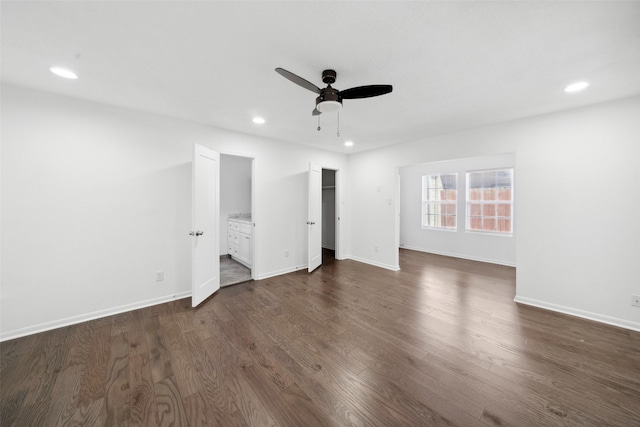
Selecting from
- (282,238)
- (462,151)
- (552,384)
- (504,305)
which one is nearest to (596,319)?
(504,305)

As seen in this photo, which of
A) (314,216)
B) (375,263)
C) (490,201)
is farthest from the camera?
(490,201)

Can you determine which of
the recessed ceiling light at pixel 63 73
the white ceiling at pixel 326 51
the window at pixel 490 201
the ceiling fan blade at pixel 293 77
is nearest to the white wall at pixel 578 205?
the white ceiling at pixel 326 51

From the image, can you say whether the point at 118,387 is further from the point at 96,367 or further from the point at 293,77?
the point at 293,77

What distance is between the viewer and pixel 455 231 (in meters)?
5.86

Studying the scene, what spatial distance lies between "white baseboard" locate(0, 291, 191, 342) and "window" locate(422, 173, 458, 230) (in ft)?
19.7

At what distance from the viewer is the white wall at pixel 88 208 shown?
237cm

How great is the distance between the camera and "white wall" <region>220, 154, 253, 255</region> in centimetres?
572

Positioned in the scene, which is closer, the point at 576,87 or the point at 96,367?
the point at 96,367

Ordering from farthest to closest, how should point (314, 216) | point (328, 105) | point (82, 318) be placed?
point (314, 216) → point (82, 318) → point (328, 105)

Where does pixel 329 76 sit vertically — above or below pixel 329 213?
above

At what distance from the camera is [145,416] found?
1.48 meters

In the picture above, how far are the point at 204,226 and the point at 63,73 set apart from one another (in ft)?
6.47

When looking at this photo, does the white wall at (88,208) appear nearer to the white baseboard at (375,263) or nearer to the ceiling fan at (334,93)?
the ceiling fan at (334,93)

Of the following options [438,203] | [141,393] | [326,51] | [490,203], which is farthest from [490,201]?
[141,393]
